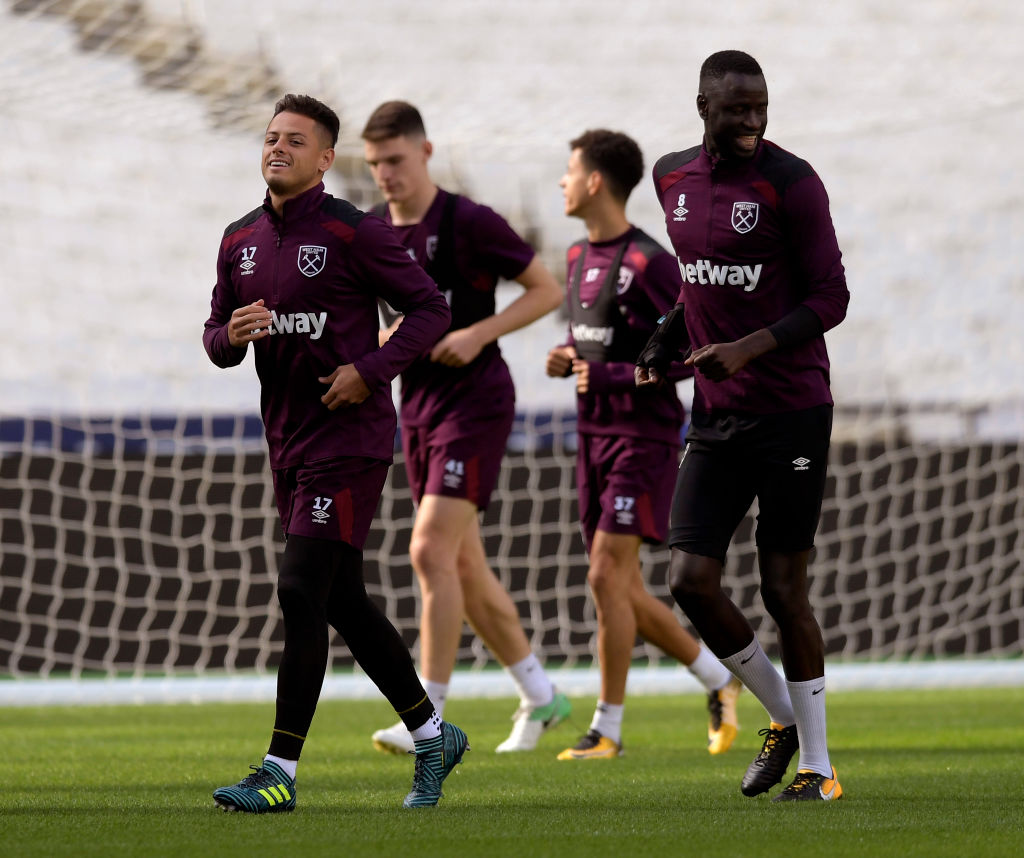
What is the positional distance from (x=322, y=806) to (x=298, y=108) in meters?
1.75

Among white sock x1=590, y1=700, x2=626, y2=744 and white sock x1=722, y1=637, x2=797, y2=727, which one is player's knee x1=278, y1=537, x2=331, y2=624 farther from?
white sock x1=590, y1=700, x2=626, y2=744

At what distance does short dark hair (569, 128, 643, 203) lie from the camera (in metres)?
5.99

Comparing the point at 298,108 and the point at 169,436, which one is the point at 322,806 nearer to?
the point at 298,108

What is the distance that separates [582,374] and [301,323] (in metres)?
1.93

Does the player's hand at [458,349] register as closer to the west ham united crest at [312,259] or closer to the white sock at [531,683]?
the white sock at [531,683]

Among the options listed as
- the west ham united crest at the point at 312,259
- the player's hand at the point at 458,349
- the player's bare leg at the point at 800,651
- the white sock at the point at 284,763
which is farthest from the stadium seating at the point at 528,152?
the white sock at the point at 284,763

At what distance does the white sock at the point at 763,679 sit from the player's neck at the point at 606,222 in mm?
2150

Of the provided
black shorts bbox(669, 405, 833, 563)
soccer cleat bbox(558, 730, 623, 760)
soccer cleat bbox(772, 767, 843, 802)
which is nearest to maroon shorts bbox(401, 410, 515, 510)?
soccer cleat bbox(558, 730, 623, 760)

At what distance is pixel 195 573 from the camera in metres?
9.52

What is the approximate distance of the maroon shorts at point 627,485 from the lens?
575 centimetres

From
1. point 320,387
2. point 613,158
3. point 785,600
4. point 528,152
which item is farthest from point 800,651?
point 528,152

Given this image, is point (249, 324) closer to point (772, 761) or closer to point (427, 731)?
point (427, 731)

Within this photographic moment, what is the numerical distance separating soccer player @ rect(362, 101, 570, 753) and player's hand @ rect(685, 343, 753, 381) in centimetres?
162

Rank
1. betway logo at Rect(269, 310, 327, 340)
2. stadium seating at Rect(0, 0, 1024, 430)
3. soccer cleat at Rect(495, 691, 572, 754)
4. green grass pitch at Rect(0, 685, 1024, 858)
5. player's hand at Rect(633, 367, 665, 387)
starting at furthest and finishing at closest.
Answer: stadium seating at Rect(0, 0, 1024, 430) < soccer cleat at Rect(495, 691, 572, 754) < player's hand at Rect(633, 367, 665, 387) < betway logo at Rect(269, 310, 327, 340) < green grass pitch at Rect(0, 685, 1024, 858)
